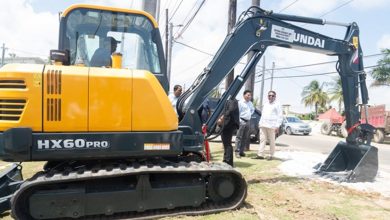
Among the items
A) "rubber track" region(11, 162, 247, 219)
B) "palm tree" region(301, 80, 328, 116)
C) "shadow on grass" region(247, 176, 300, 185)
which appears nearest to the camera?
"rubber track" region(11, 162, 247, 219)

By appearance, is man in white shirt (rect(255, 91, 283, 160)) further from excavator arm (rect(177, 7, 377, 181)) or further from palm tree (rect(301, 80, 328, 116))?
palm tree (rect(301, 80, 328, 116))

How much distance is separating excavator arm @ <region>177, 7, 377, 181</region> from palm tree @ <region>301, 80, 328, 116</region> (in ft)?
181

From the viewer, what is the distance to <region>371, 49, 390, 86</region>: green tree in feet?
84.2

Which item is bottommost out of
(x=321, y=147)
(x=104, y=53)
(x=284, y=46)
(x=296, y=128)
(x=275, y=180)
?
(x=321, y=147)

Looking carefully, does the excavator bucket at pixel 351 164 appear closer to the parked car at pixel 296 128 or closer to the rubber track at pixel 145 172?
the rubber track at pixel 145 172

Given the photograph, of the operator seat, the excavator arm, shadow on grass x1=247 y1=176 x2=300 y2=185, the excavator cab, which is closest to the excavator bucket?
the excavator arm

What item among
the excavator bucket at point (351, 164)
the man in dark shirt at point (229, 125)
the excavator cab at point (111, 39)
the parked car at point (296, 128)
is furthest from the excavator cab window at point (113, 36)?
the parked car at point (296, 128)

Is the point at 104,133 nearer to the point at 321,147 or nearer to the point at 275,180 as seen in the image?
the point at 275,180

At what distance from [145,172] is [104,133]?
2.26 feet

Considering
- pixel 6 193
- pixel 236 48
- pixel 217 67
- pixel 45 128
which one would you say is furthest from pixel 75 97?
pixel 236 48

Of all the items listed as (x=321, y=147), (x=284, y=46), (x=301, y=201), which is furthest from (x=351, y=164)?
(x=321, y=147)

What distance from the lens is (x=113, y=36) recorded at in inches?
205

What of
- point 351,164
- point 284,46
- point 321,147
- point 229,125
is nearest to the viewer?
point 284,46

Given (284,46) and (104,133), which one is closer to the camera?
(104,133)
